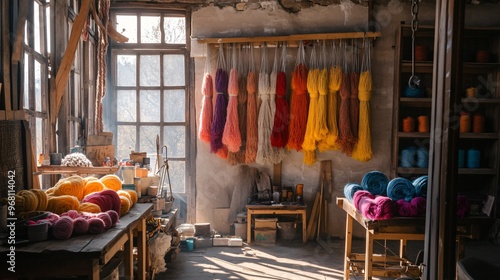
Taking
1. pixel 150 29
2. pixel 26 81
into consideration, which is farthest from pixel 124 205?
pixel 150 29

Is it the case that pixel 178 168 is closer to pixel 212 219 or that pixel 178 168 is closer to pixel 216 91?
pixel 212 219

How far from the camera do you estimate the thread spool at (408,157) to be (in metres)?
5.39

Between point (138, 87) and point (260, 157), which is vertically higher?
point (138, 87)

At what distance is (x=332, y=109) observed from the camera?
5449 mm

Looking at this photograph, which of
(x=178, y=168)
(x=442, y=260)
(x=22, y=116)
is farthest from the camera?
(x=178, y=168)

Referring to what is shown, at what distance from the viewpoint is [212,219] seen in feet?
19.2

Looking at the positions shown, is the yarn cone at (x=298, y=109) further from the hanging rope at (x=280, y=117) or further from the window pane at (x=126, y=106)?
the window pane at (x=126, y=106)

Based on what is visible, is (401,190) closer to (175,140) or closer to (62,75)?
(62,75)

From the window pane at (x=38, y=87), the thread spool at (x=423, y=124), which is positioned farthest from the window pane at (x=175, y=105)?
the thread spool at (x=423, y=124)

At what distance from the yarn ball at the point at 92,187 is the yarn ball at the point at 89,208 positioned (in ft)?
1.19

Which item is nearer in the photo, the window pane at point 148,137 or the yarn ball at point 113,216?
the yarn ball at point 113,216

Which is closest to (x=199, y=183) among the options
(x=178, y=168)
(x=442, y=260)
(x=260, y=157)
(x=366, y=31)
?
(x=178, y=168)

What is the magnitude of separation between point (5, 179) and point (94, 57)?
2758mm

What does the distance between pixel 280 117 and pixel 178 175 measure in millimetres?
1660
